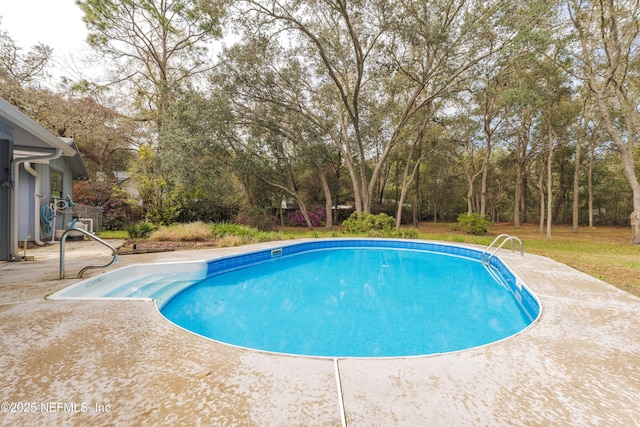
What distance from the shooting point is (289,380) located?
1.60m

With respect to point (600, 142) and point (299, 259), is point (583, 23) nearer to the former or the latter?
point (600, 142)

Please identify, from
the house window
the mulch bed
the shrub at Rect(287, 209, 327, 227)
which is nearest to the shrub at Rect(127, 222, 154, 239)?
the mulch bed

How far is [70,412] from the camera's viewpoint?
4.27 ft

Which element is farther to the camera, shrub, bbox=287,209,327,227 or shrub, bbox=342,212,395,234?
shrub, bbox=287,209,327,227

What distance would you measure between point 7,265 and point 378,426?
256 inches

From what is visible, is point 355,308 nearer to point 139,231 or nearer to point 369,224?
point 369,224

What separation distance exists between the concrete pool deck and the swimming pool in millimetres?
838

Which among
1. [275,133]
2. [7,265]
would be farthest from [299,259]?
[275,133]

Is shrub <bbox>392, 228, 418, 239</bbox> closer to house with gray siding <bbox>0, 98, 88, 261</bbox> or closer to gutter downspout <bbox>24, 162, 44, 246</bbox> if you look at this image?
house with gray siding <bbox>0, 98, 88, 261</bbox>

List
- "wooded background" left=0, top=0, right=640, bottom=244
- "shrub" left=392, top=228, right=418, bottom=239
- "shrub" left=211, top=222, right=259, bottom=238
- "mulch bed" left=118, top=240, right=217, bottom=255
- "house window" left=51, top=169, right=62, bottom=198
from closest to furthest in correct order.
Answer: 1. "mulch bed" left=118, top=240, right=217, bottom=255
2. "house window" left=51, top=169, right=62, bottom=198
3. "wooded background" left=0, top=0, right=640, bottom=244
4. "shrub" left=211, top=222, right=259, bottom=238
5. "shrub" left=392, top=228, right=418, bottom=239

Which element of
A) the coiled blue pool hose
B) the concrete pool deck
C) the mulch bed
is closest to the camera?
the concrete pool deck

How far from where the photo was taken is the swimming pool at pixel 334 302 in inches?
114

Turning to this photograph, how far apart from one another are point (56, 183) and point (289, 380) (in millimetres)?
11497

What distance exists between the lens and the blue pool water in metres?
2.87
